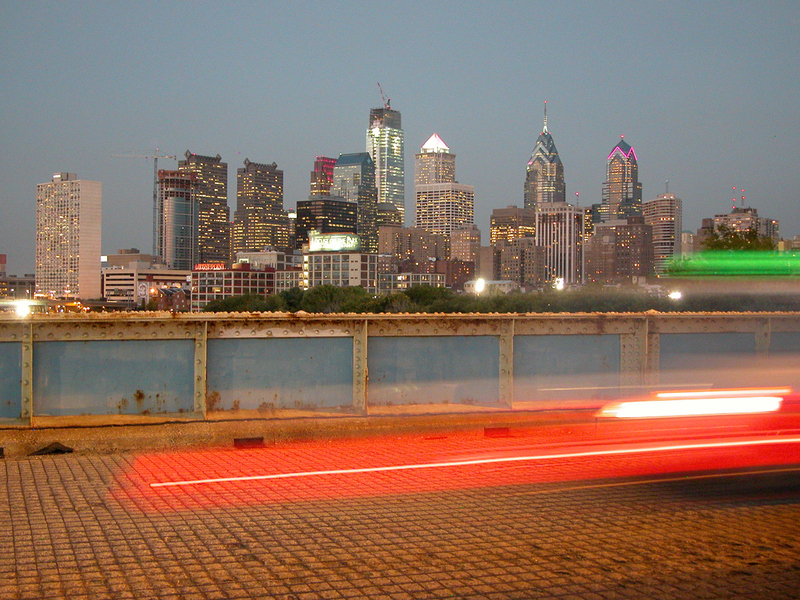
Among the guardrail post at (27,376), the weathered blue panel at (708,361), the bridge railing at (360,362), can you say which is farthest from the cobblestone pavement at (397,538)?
the weathered blue panel at (708,361)

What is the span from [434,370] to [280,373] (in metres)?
2.43

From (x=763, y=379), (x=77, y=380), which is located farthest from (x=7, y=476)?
(x=763, y=379)

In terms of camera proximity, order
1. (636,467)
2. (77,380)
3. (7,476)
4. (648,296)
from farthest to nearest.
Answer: (648,296) < (77,380) < (636,467) < (7,476)

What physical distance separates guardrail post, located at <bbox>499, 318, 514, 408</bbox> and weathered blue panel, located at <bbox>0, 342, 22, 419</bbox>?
701 cm

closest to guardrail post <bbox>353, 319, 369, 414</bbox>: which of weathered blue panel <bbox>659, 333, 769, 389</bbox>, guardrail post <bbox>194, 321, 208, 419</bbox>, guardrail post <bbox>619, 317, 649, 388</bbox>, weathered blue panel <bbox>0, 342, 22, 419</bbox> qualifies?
guardrail post <bbox>194, 321, 208, 419</bbox>

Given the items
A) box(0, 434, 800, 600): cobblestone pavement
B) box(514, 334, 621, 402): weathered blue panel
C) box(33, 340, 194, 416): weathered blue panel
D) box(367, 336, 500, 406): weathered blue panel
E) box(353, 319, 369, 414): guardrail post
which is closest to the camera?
box(0, 434, 800, 600): cobblestone pavement

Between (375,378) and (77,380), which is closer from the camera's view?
(77,380)

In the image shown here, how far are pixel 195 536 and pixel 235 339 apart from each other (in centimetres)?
464

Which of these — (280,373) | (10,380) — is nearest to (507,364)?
(280,373)

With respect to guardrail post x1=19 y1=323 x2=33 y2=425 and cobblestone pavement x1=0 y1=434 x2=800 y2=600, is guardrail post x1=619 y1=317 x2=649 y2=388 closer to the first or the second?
cobblestone pavement x1=0 y1=434 x2=800 y2=600

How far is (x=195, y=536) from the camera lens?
7.18 meters

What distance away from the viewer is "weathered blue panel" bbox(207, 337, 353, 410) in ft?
37.7

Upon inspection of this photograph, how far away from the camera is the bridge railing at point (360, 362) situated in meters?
10.9

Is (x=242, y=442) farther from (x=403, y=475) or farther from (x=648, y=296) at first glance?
(x=648, y=296)
